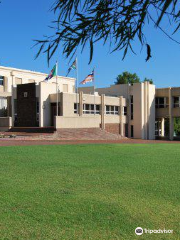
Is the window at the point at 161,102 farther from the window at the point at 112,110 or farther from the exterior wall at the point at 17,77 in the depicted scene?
the exterior wall at the point at 17,77

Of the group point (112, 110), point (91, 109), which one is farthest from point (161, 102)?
point (91, 109)

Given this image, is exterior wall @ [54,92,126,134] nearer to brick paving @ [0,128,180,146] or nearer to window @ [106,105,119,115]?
window @ [106,105,119,115]

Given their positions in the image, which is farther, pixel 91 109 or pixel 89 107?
pixel 91 109

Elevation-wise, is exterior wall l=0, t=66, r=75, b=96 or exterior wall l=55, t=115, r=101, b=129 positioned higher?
exterior wall l=0, t=66, r=75, b=96

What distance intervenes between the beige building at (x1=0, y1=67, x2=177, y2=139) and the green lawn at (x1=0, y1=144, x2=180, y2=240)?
2263 centimetres

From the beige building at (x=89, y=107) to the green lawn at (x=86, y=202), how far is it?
22.6m

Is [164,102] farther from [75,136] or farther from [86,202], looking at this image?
[86,202]

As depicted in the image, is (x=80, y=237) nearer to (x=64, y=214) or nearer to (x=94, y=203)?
(x=64, y=214)

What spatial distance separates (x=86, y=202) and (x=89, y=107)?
3224 cm

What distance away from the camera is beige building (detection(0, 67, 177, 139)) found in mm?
34875

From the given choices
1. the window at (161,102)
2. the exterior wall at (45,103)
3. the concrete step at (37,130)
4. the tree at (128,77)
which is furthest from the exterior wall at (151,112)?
the tree at (128,77)

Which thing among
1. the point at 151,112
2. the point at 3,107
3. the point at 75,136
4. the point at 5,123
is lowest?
the point at 75,136

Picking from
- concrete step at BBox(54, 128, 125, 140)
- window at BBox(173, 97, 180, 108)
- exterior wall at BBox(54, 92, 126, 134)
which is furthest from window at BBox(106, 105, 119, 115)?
window at BBox(173, 97, 180, 108)

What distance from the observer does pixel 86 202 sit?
620 centimetres
